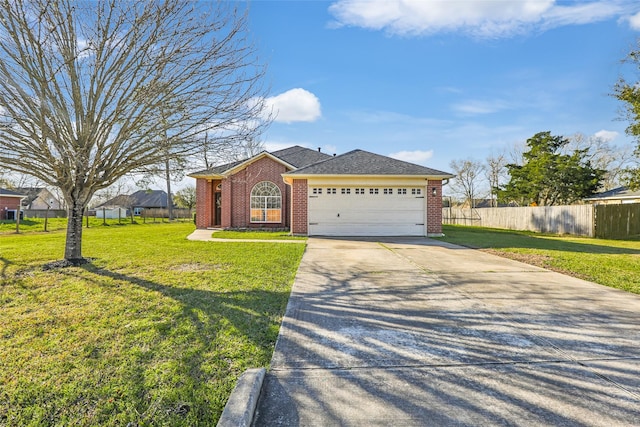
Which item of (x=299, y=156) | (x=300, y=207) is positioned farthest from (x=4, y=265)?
(x=299, y=156)

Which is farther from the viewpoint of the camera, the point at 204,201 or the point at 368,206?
the point at 204,201

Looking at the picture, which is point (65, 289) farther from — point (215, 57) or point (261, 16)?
point (261, 16)

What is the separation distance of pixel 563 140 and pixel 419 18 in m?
28.1

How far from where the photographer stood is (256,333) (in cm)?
353

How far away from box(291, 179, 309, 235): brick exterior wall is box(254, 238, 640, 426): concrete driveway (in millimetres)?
8597

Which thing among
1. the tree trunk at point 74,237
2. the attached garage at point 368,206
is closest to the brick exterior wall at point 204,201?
the attached garage at point 368,206

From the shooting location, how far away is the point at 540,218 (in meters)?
21.0

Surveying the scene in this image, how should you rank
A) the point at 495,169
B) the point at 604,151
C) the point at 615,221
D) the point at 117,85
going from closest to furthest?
the point at 117,85, the point at 615,221, the point at 604,151, the point at 495,169

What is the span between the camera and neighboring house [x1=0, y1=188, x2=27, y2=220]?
98.7 feet

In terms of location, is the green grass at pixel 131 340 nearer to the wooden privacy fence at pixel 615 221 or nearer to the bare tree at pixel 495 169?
the wooden privacy fence at pixel 615 221

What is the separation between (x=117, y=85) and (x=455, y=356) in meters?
7.58

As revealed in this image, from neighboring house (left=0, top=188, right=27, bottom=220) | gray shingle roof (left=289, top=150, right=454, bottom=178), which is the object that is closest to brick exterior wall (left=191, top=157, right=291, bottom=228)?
gray shingle roof (left=289, top=150, right=454, bottom=178)

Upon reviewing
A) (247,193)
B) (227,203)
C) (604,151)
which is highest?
(604,151)

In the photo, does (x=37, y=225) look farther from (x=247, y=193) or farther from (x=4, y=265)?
(x=4, y=265)
